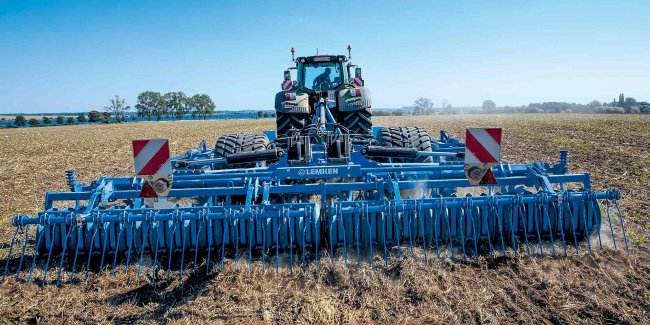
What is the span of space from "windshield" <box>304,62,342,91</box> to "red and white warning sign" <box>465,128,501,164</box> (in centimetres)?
478

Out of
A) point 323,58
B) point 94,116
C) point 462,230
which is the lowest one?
point 462,230

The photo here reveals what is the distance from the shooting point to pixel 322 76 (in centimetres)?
818

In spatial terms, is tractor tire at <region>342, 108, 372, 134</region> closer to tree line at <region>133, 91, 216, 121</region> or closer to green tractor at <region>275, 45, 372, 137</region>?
green tractor at <region>275, 45, 372, 137</region>

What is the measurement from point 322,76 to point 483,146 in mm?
4975

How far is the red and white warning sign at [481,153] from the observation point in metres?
3.60

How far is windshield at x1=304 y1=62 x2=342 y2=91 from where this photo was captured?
8141 millimetres

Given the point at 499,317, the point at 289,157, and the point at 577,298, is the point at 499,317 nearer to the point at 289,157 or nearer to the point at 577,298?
the point at 577,298

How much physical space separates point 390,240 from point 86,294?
252 cm

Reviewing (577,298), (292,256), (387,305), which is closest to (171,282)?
(292,256)

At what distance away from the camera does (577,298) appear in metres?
3.02

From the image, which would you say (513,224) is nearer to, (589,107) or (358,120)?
(358,120)

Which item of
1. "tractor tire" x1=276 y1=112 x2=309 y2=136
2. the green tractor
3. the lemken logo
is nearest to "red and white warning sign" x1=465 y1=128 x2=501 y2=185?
the lemken logo

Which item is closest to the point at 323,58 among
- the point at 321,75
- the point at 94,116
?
the point at 321,75

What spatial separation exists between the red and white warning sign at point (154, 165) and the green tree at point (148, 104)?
83.0 metres
